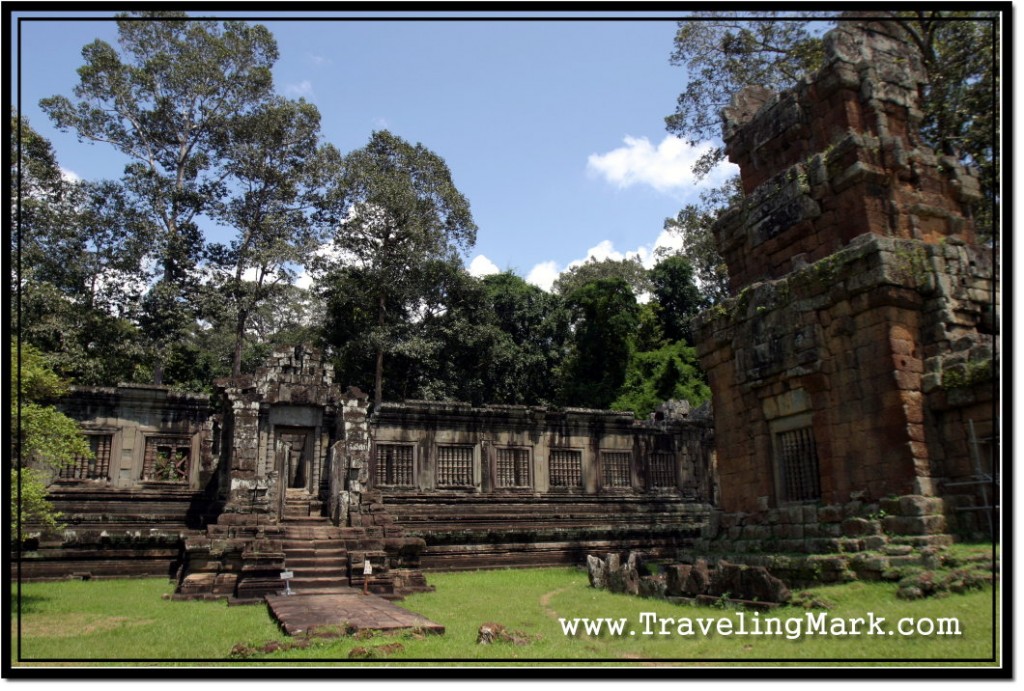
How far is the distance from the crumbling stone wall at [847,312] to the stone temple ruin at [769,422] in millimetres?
29

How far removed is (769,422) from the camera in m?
11.9

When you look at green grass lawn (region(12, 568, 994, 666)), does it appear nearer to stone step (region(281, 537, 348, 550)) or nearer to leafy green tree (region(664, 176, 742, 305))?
stone step (region(281, 537, 348, 550))

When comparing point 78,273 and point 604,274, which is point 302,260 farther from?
point 604,274

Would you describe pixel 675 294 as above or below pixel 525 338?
above

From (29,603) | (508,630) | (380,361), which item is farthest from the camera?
(380,361)

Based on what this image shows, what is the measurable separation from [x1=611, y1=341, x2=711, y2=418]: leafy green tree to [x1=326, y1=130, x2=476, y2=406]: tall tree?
9.28 metres

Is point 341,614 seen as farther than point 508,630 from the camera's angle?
Yes

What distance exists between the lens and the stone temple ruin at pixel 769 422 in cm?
978

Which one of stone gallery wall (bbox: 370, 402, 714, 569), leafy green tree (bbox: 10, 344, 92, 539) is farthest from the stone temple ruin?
leafy green tree (bbox: 10, 344, 92, 539)

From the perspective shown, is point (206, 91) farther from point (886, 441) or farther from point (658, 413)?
point (886, 441)

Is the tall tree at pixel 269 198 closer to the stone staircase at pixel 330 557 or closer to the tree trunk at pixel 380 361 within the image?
the tree trunk at pixel 380 361

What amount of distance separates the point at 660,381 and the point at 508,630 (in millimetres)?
26183

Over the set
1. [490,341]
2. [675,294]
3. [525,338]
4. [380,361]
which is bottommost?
[380,361]

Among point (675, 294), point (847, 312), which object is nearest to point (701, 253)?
point (675, 294)
